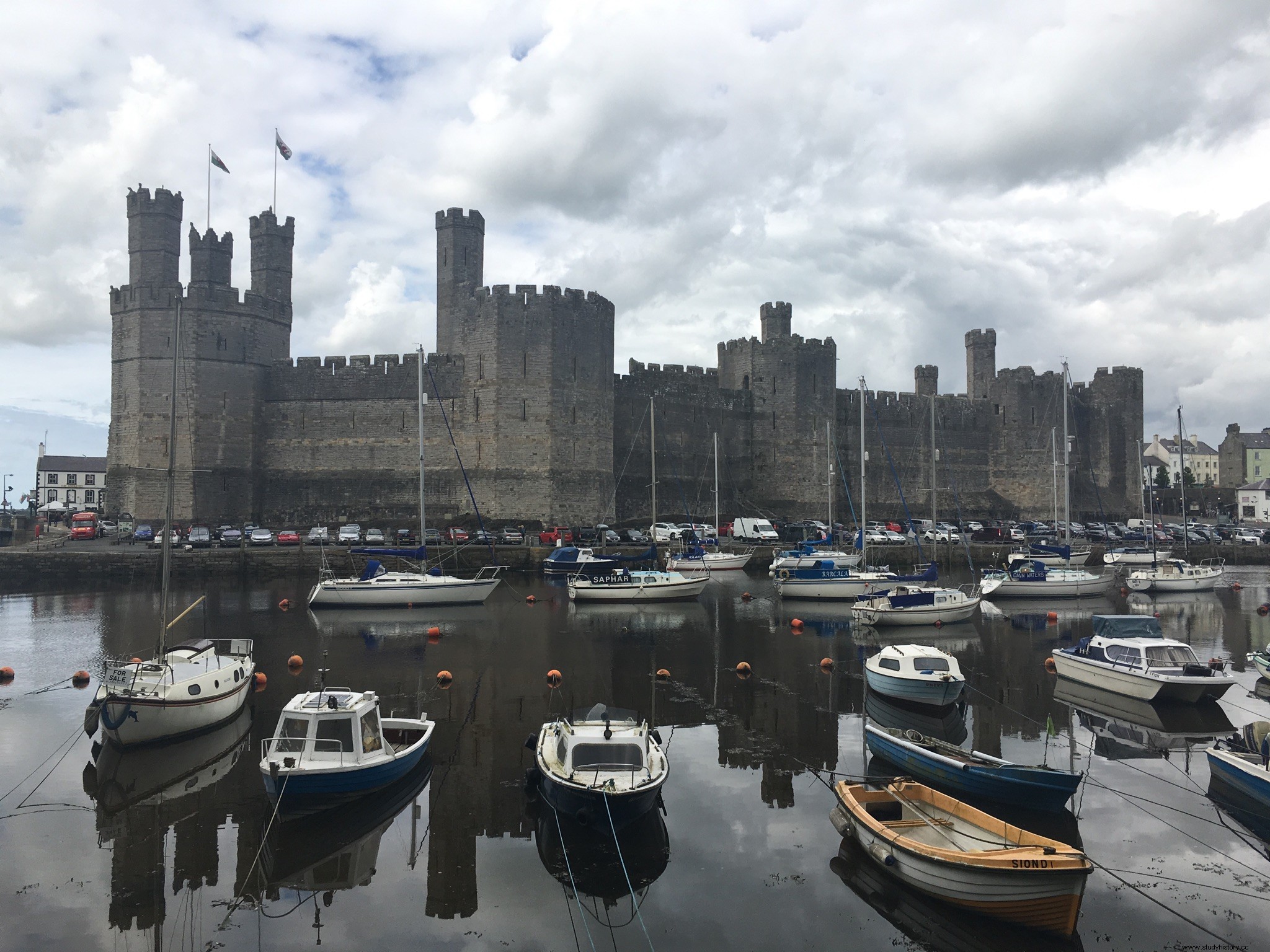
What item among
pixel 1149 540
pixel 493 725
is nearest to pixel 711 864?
pixel 493 725

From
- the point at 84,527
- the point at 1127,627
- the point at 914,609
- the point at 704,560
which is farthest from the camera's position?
the point at 84,527

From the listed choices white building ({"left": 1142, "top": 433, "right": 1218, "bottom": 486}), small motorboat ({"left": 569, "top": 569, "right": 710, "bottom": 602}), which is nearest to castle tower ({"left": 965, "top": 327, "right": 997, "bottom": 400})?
small motorboat ({"left": 569, "top": 569, "right": 710, "bottom": 602})

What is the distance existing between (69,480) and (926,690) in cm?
7239

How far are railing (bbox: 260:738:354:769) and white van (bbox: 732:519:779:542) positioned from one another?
29.2 metres

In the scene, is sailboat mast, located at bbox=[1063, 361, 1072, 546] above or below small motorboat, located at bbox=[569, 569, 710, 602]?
above

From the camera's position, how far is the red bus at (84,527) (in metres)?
31.7

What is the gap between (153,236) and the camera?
33656 millimetres

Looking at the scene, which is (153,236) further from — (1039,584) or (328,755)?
(1039,584)

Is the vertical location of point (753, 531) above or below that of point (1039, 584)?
above

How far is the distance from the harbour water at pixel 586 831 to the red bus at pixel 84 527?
58.6ft

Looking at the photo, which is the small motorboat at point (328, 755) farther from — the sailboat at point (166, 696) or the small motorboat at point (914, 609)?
the small motorboat at point (914, 609)

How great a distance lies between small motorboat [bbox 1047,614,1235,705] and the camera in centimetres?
1286

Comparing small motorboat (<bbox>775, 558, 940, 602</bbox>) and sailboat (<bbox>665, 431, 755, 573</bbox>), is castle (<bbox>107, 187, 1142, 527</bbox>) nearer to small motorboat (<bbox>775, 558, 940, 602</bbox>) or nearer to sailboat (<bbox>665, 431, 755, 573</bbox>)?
sailboat (<bbox>665, 431, 755, 573</bbox>)

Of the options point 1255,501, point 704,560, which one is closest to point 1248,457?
point 1255,501
